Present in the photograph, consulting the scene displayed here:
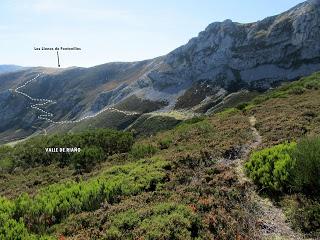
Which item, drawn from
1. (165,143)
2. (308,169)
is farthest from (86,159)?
(308,169)

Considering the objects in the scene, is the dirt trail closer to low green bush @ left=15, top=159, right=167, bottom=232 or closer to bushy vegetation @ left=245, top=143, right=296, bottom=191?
bushy vegetation @ left=245, top=143, right=296, bottom=191

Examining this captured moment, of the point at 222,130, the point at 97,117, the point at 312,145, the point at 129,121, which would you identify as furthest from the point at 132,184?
the point at 97,117

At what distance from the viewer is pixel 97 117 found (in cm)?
16888

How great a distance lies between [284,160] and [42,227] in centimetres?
1030

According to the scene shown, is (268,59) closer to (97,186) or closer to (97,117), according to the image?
(97,117)

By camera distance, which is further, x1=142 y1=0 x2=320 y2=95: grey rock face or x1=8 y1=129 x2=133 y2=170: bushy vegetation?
x1=142 y1=0 x2=320 y2=95: grey rock face

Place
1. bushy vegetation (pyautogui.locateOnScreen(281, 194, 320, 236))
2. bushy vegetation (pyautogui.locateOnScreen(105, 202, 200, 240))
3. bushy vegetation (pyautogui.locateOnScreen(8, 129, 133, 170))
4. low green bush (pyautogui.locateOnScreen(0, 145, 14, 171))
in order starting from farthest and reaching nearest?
low green bush (pyautogui.locateOnScreen(0, 145, 14, 171)), bushy vegetation (pyautogui.locateOnScreen(8, 129, 133, 170)), bushy vegetation (pyautogui.locateOnScreen(105, 202, 200, 240)), bushy vegetation (pyautogui.locateOnScreen(281, 194, 320, 236))

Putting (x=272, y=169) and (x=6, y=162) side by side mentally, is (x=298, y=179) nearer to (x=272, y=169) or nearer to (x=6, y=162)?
(x=272, y=169)

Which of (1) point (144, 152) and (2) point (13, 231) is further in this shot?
(1) point (144, 152)

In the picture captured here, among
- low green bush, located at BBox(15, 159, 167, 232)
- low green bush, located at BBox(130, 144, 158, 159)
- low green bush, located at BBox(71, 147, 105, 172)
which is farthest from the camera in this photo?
low green bush, located at BBox(71, 147, 105, 172)

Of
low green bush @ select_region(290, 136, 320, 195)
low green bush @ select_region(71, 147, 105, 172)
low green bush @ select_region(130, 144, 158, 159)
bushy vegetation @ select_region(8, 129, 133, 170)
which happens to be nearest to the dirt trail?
low green bush @ select_region(290, 136, 320, 195)

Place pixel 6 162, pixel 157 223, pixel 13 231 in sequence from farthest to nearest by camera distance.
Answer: pixel 6 162, pixel 13 231, pixel 157 223

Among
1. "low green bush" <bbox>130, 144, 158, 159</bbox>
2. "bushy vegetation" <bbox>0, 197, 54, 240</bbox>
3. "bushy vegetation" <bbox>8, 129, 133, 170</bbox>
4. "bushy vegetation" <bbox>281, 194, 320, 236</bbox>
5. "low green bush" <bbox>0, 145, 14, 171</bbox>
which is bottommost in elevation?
"low green bush" <bbox>0, 145, 14, 171</bbox>

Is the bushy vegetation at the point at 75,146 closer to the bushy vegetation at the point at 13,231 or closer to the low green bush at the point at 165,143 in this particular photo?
the low green bush at the point at 165,143
